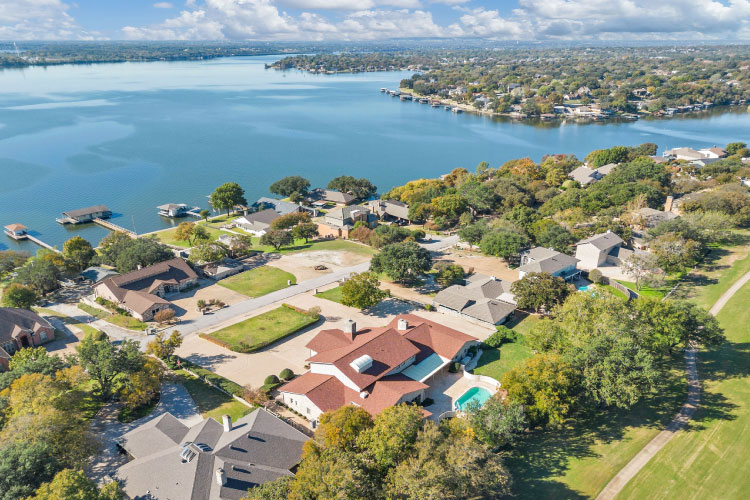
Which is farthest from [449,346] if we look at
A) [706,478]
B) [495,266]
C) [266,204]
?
[266,204]

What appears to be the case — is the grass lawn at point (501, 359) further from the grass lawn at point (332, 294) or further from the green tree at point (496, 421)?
the grass lawn at point (332, 294)

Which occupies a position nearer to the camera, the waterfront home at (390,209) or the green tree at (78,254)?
the green tree at (78,254)

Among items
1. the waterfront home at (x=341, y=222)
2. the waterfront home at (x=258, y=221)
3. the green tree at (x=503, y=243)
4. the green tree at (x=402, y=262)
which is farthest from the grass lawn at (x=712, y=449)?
the waterfront home at (x=258, y=221)

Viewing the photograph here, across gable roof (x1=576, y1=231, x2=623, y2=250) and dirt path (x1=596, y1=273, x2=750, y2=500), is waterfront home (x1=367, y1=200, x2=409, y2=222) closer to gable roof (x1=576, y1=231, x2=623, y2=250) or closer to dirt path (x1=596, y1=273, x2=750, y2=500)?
gable roof (x1=576, y1=231, x2=623, y2=250)

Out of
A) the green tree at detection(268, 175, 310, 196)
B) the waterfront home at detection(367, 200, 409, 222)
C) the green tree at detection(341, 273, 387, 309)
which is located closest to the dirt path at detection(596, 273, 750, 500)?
the green tree at detection(341, 273, 387, 309)

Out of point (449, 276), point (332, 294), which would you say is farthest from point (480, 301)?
point (332, 294)

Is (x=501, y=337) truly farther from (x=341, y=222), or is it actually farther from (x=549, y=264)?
(x=341, y=222)
